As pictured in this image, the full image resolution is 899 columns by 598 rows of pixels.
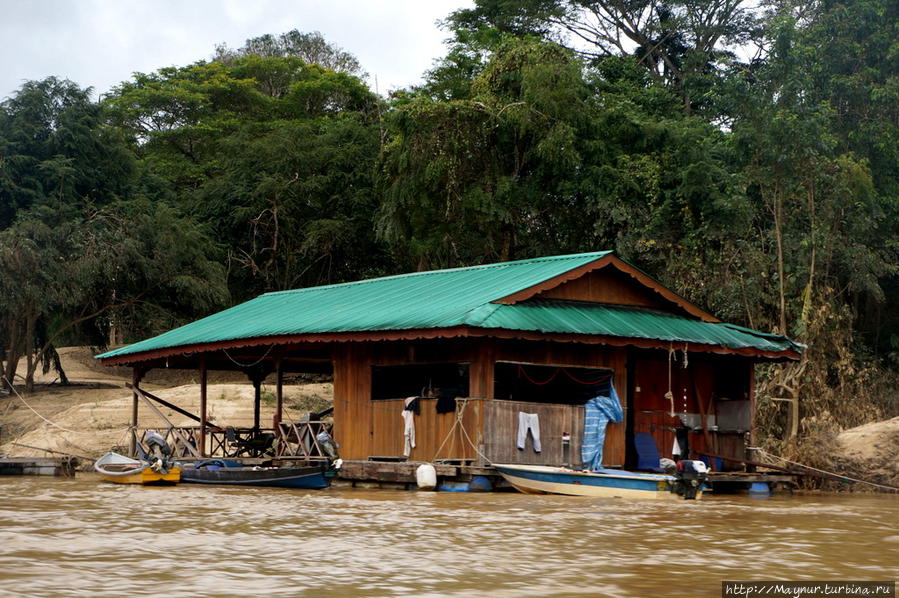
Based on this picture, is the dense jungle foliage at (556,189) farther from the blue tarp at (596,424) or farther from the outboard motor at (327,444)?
the outboard motor at (327,444)

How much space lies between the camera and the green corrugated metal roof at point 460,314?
18281 millimetres

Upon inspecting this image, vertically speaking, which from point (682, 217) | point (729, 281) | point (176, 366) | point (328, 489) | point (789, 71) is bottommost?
point (328, 489)

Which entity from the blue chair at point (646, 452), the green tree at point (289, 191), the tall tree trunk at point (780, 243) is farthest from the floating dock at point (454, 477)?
the green tree at point (289, 191)

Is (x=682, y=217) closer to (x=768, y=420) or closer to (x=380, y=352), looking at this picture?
(x=768, y=420)

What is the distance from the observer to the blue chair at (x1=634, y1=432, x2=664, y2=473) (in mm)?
20562

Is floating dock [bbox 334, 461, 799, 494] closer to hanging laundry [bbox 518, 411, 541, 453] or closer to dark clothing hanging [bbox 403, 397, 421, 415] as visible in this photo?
hanging laundry [bbox 518, 411, 541, 453]

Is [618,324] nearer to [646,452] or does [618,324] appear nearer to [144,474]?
[646,452]

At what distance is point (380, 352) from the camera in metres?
20.7

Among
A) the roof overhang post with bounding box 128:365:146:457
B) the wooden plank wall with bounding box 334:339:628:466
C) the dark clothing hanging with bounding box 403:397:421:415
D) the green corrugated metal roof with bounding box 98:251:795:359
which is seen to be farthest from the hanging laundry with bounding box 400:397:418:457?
the roof overhang post with bounding box 128:365:146:457

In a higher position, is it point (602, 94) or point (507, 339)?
point (602, 94)

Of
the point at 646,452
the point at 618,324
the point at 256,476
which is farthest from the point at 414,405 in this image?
the point at 646,452

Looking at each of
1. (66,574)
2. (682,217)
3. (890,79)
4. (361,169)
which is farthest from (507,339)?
(361,169)

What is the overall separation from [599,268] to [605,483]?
476cm

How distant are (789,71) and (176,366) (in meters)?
16.3
